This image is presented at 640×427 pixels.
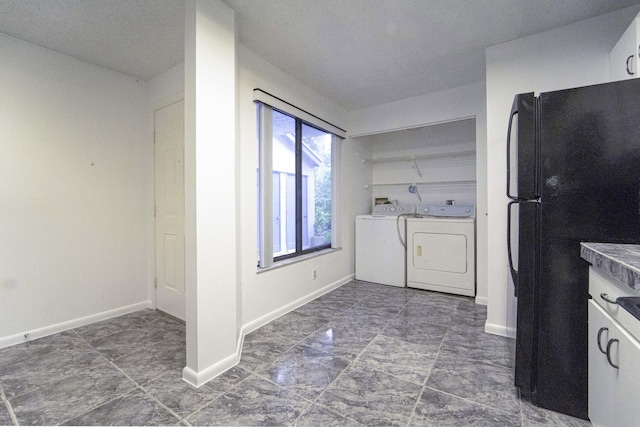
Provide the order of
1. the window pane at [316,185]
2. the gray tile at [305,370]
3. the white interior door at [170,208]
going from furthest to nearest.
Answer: the window pane at [316,185]
the white interior door at [170,208]
the gray tile at [305,370]

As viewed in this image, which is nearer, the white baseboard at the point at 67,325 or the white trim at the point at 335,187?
the white baseboard at the point at 67,325

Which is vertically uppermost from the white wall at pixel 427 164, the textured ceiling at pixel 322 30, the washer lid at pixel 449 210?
the textured ceiling at pixel 322 30

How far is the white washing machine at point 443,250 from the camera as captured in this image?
3.19m

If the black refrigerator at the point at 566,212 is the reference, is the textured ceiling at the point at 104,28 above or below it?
above

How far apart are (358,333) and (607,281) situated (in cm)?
162

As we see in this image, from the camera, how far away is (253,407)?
4.66ft

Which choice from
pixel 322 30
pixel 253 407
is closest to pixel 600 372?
pixel 253 407

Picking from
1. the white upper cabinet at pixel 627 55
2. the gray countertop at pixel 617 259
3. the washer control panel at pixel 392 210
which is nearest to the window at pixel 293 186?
the washer control panel at pixel 392 210

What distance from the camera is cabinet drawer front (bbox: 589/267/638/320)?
953 millimetres

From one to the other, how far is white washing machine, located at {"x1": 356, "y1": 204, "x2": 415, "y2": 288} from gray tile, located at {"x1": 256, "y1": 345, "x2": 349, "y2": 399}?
194 cm

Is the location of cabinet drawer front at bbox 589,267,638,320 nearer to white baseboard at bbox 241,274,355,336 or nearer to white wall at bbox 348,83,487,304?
white wall at bbox 348,83,487,304

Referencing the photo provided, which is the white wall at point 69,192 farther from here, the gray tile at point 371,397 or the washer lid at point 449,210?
the washer lid at point 449,210

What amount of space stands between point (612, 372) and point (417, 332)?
138 centimetres

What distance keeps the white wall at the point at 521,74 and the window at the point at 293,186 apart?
71.6 inches
